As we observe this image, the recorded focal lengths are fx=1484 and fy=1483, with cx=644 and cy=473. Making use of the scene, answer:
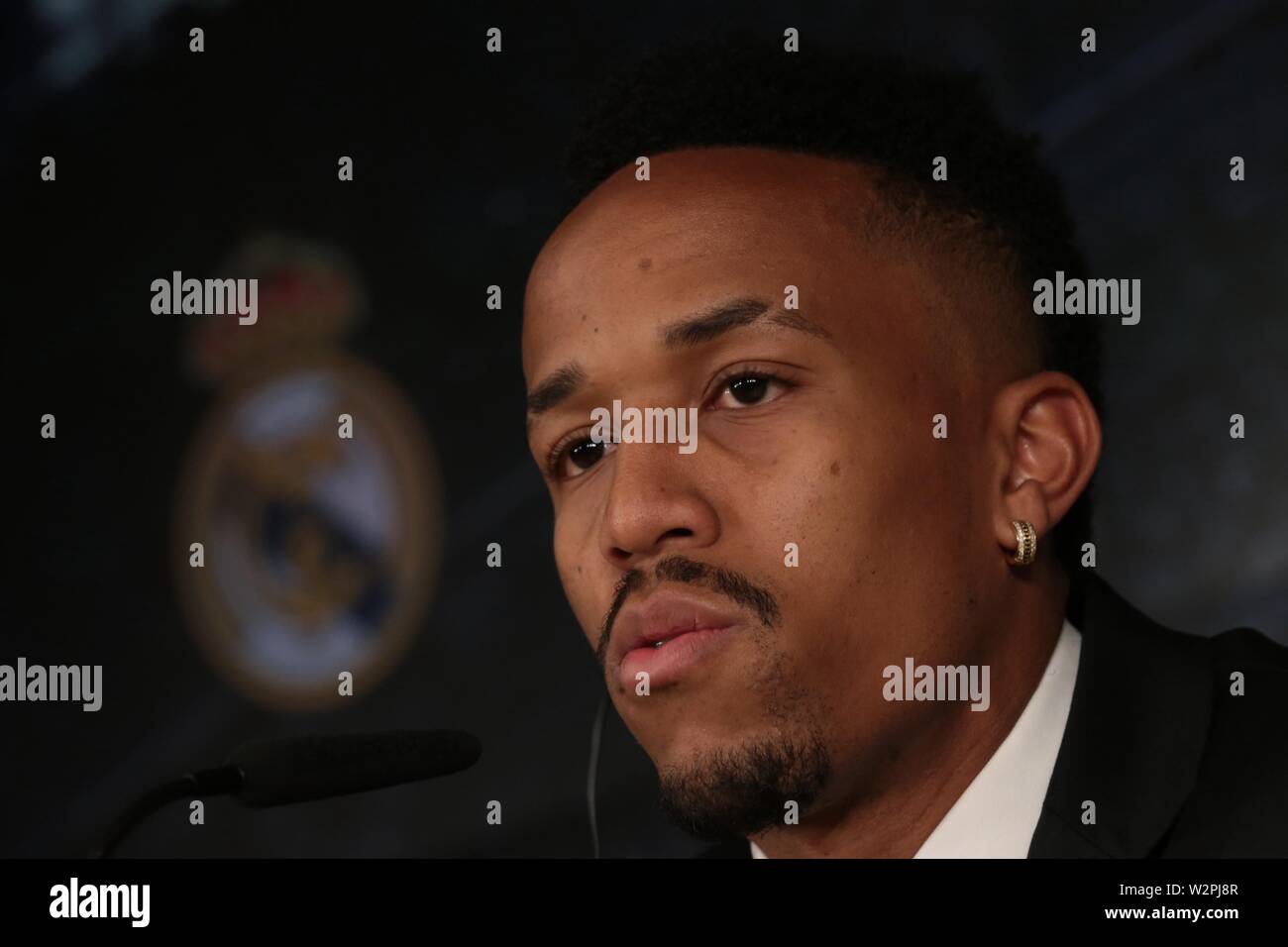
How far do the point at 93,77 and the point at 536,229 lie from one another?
0.92 meters

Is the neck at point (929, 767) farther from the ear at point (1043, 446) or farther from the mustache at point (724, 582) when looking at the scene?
the mustache at point (724, 582)

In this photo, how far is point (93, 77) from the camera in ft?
9.55

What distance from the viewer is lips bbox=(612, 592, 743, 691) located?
1.81 m

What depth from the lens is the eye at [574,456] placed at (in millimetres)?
2098

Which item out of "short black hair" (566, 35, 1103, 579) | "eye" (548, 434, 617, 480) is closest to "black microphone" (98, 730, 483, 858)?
"eye" (548, 434, 617, 480)

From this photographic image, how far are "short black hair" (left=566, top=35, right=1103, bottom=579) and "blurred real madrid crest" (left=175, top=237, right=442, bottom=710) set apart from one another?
699 millimetres

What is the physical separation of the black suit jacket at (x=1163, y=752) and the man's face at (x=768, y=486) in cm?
19

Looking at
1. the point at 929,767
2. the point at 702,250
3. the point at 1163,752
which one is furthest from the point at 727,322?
the point at 1163,752

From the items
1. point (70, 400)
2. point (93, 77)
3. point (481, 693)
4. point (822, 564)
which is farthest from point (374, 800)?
point (93, 77)

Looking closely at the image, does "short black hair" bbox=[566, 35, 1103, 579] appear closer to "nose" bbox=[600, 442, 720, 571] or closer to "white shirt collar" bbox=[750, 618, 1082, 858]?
"white shirt collar" bbox=[750, 618, 1082, 858]

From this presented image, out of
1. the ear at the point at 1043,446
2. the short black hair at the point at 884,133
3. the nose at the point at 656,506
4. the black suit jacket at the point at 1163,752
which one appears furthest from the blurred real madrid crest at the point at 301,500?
the black suit jacket at the point at 1163,752

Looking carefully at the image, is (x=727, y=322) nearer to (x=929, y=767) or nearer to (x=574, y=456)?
(x=574, y=456)

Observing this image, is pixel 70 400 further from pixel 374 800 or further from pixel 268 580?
pixel 374 800

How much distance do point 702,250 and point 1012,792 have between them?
816 millimetres
